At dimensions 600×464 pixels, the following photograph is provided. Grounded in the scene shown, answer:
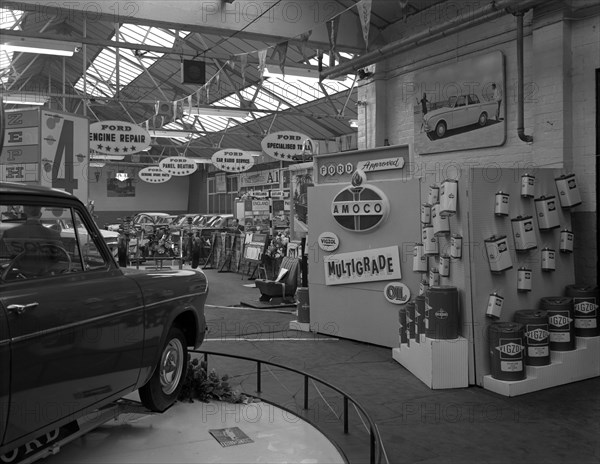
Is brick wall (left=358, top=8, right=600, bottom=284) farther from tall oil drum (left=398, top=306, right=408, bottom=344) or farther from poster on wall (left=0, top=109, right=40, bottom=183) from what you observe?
poster on wall (left=0, top=109, right=40, bottom=183)

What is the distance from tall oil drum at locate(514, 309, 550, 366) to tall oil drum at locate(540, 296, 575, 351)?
273mm

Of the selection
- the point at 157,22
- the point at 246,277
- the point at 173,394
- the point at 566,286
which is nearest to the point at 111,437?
the point at 173,394

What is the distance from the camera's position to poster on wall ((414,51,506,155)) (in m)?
8.73

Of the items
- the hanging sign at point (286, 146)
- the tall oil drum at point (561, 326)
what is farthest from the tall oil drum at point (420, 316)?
the hanging sign at point (286, 146)

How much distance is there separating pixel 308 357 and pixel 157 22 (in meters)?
5.97

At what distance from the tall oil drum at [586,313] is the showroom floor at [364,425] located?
49 cm

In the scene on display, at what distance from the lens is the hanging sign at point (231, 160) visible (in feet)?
Result: 55.4

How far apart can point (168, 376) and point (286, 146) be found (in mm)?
8945

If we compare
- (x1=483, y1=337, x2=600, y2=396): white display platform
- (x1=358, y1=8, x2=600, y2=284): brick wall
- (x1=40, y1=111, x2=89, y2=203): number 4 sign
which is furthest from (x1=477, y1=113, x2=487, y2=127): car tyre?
(x1=40, y1=111, x2=89, y2=203): number 4 sign

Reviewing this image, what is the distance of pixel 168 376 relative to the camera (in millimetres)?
4723

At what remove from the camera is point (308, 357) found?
7191mm

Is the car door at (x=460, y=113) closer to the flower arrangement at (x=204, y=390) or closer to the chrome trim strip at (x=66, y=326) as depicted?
the flower arrangement at (x=204, y=390)

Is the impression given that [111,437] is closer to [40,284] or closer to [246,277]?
[40,284]

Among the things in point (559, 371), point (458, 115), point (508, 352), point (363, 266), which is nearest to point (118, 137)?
point (458, 115)
